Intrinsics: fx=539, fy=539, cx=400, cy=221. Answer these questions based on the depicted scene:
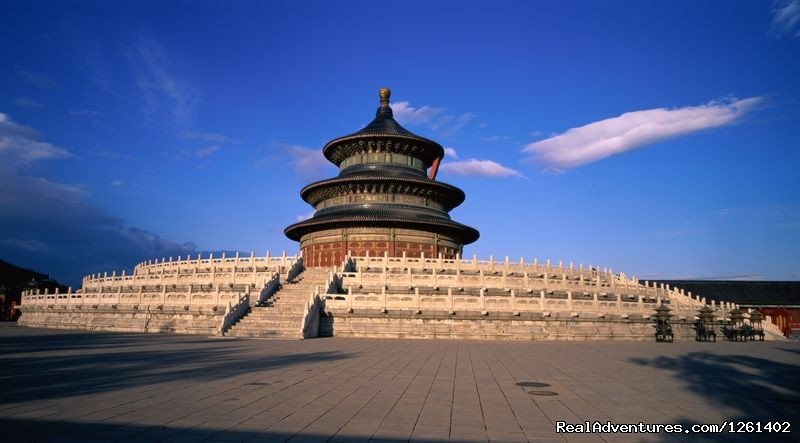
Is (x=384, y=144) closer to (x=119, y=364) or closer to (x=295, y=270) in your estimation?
(x=295, y=270)

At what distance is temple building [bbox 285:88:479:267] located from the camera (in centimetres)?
4450

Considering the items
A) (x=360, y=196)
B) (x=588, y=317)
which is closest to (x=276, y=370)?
(x=588, y=317)

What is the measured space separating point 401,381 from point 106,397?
5540mm

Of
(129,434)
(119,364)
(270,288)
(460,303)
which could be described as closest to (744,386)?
(129,434)

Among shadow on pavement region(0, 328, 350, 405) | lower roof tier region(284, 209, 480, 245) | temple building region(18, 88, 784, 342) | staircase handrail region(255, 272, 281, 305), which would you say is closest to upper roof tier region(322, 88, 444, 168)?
temple building region(18, 88, 784, 342)

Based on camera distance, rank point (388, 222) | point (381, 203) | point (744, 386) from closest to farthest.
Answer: point (744, 386) < point (388, 222) < point (381, 203)

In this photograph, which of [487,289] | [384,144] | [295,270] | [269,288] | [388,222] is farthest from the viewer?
[384,144]

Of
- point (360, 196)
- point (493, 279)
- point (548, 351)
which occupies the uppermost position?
point (360, 196)

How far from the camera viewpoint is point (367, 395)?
9.69 metres

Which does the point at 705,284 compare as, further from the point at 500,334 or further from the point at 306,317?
the point at 306,317

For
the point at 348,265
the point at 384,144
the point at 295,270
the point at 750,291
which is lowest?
the point at 750,291

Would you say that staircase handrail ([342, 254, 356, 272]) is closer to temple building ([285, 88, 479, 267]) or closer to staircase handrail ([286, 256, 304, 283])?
staircase handrail ([286, 256, 304, 283])

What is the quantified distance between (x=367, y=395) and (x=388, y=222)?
34293 mm

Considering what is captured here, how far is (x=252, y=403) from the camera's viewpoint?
29.0ft
